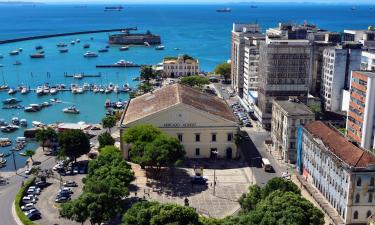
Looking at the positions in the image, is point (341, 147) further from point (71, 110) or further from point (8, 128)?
point (71, 110)

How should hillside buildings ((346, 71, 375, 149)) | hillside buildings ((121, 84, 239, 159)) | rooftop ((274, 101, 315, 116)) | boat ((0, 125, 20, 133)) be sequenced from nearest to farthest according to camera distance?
hillside buildings ((346, 71, 375, 149)), rooftop ((274, 101, 315, 116)), hillside buildings ((121, 84, 239, 159)), boat ((0, 125, 20, 133))

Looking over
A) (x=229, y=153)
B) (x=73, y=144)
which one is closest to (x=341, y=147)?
(x=229, y=153)

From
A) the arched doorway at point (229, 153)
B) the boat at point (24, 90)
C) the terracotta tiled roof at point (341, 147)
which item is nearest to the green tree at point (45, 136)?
the arched doorway at point (229, 153)

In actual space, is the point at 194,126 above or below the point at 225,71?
above

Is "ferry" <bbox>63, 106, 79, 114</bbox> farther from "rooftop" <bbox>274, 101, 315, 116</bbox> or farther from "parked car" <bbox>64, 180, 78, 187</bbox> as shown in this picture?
"rooftop" <bbox>274, 101, 315, 116</bbox>

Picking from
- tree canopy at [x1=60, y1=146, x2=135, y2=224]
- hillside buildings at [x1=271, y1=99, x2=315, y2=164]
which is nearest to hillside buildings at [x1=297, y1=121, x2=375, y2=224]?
hillside buildings at [x1=271, y1=99, x2=315, y2=164]

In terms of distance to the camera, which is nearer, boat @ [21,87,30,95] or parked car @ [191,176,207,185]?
parked car @ [191,176,207,185]

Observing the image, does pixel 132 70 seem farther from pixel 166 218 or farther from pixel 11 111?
pixel 166 218

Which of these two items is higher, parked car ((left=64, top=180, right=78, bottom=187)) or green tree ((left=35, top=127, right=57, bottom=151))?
green tree ((left=35, top=127, right=57, bottom=151))
